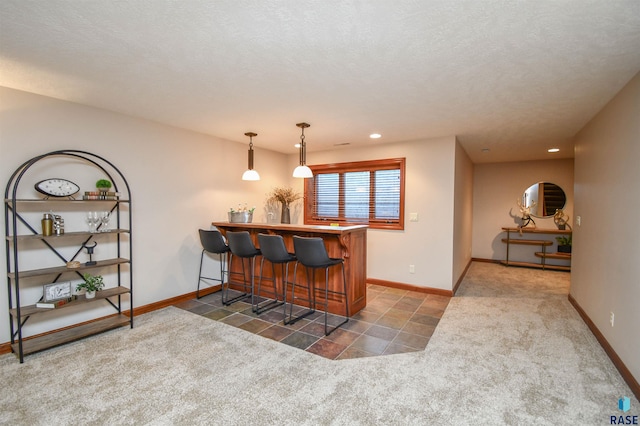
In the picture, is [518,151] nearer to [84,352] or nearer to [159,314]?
[159,314]

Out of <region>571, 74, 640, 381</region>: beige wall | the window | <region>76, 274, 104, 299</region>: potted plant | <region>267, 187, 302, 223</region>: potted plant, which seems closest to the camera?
<region>571, 74, 640, 381</region>: beige wall

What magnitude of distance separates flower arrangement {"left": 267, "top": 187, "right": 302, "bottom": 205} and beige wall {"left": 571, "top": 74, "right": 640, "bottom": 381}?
417 cm

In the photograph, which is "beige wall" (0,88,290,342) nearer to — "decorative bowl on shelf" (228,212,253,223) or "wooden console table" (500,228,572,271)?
"decorative bowl on shelf" (228,212,253,223)

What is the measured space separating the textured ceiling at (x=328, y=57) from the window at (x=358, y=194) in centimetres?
150

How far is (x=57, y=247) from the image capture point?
9.96 feet

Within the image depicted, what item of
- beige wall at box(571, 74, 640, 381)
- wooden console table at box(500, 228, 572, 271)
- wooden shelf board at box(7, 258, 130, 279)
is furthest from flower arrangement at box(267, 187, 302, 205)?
wooden console table at box(500, 228, 572, 271)

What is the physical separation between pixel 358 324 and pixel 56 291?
3.09 metres

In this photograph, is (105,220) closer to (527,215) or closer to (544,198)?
(527,215)

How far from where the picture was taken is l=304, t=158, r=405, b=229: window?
4930 millimetres

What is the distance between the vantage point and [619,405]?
202cm

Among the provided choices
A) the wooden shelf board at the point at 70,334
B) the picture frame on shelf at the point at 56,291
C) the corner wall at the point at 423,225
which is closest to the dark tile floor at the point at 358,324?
the corner wall at the point at 423,225

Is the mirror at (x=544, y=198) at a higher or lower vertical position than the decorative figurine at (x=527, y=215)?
higher

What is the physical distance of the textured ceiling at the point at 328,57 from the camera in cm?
161

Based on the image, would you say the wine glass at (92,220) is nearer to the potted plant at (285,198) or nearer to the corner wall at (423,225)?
the potted plant at (285,198)
